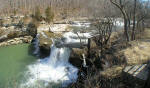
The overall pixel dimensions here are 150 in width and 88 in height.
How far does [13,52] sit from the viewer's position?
13.8m

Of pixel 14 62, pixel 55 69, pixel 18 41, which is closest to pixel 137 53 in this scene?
pixel 55 69

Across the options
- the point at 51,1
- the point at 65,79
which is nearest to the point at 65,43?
the point at 65,79

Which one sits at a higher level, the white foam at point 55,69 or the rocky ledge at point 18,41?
the rocky ledge at point 18,41

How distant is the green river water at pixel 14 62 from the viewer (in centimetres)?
877

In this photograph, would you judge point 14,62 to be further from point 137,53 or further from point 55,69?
point 137,53

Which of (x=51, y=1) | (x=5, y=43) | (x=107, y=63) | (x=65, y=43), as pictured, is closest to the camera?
(x=107, y=63)

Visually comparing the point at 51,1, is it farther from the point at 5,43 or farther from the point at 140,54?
the point at 140,54

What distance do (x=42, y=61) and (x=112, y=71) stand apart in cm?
763

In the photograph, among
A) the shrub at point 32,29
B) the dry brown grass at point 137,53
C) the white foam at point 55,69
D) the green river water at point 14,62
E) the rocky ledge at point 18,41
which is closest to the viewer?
the dry brown grass at point 137,53

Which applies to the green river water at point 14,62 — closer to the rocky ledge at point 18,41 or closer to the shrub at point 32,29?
the rocky ledge at point 18,41

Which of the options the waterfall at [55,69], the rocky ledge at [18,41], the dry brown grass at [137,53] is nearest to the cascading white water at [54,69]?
the waterfall at [55,69]

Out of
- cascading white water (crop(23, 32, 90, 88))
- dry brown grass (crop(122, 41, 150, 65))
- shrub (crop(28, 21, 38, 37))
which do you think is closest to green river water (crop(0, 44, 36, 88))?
cascading white water (crop(23, 32, 90, 88))

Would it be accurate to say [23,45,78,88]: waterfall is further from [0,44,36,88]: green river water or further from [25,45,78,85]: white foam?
[0,44,36,88]: green river water

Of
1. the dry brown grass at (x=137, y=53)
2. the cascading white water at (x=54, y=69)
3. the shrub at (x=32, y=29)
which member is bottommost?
the cascading white water at (x=54, y=69)
